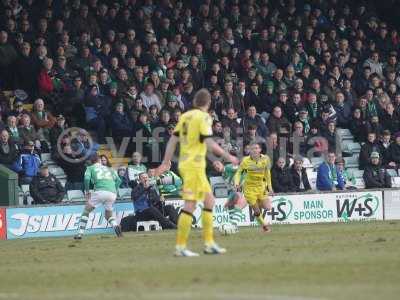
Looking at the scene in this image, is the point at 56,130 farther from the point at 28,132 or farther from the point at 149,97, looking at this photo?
the point at 149,97

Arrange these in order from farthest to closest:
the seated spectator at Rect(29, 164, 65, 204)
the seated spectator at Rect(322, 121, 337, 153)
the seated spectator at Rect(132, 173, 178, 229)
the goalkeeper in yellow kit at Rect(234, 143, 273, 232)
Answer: the seated spectator at Rect(322, 121, 337, 153) → the seated spectator at Rect(132, 173, 178, 229) → the seated spectator at Rect(29, 164, 65, 204) → the goalkeeper in yellow kit at Rect(234, 143, 273, 232)

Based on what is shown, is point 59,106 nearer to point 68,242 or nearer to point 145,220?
point 145,220

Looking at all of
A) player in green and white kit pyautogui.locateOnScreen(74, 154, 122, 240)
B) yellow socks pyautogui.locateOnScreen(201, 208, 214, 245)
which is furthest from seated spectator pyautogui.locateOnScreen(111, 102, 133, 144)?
yellow socks pyautogui.locateOnScreen(201, 208, 214, 245)

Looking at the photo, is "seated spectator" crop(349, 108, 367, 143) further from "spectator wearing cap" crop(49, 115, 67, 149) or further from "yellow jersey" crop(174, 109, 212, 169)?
"yellow jersey" crop(174, 109, 212, 169)

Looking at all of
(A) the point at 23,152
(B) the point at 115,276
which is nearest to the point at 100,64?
(A) the point at 23,152

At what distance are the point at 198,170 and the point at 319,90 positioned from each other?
57.0ft

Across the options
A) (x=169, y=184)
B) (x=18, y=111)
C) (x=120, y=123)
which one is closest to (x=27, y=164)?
(x=18, y=111)

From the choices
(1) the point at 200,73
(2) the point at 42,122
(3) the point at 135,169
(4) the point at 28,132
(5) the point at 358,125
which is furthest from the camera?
(5) the point at 358,125

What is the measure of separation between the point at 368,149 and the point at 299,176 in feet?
9.56

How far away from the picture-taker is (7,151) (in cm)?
2495

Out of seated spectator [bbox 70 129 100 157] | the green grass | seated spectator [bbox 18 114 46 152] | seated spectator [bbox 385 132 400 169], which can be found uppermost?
seated spectator [bbox 18 114 46 152]

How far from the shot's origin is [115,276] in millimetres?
12688

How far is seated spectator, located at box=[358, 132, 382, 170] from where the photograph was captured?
2975cm

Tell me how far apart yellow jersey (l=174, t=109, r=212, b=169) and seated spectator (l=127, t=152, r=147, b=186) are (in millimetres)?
11459
